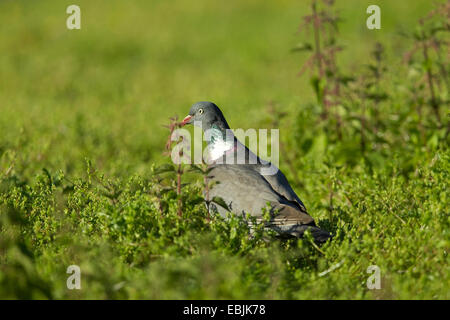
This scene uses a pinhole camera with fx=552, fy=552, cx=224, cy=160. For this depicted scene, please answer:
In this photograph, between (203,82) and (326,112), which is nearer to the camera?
(326,112)

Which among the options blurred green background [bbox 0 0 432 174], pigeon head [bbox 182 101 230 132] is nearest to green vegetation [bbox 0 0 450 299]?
blurred green background [bbox 0 0 432 174]

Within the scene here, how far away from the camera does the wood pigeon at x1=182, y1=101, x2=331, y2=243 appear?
150 inches

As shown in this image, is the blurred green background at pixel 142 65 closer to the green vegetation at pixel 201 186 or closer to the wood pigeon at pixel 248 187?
the green vegetation at pixel 201 186

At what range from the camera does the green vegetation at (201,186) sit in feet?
10.2

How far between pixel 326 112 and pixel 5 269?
161 inches

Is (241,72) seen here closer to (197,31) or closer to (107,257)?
(197,31)

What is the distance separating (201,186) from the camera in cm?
399

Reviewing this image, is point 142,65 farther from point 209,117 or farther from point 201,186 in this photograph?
point 201,186

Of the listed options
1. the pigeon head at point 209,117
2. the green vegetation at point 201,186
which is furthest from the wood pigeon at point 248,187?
the green vegetation at point 201,186

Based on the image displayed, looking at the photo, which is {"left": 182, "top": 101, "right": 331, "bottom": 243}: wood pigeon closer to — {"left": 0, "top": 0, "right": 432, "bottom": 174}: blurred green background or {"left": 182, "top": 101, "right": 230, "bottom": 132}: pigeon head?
{"left": 182, "top": 101, "right": 230, "bottom": 132}: pigeon head
